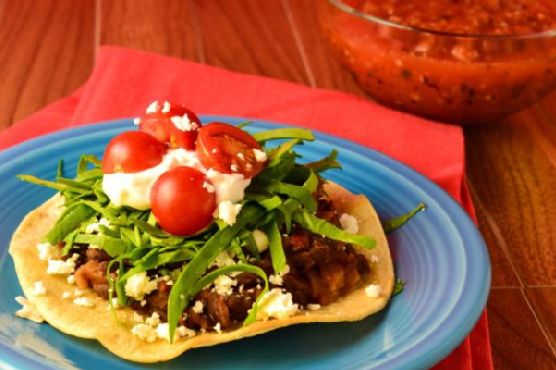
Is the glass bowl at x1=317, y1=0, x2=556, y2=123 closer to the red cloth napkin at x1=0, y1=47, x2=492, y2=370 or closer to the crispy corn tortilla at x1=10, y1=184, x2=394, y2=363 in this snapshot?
the red cloth napkin at x1=0, y1=47, x2=492, y2=370

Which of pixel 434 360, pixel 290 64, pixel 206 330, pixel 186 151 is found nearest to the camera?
pixel 434 360

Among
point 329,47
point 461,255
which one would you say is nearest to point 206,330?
point 461,255

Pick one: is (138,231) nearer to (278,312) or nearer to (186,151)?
(186,151)

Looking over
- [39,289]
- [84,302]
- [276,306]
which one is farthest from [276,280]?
[39,289]

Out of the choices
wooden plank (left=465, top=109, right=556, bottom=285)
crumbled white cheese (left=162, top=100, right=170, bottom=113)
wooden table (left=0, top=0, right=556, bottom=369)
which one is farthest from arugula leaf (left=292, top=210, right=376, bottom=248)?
wooden plank (left=465, top=109, right=556, bottom=285)

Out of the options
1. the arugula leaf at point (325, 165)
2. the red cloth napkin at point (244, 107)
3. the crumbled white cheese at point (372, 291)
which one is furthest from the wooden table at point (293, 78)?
the arugula leaf at point (325, 165)

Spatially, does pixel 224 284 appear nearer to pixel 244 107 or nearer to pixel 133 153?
pixel 133 153
